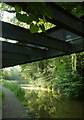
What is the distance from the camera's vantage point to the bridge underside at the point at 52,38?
1623 millimetres

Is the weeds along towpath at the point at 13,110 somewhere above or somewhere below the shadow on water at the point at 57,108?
above

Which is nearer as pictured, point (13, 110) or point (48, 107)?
point (13, 110)

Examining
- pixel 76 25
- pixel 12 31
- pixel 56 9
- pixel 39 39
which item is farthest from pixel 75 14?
pixel 12 31

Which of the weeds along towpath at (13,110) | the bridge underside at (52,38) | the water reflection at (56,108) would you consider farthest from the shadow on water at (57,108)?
the bridge underside at (52,38)

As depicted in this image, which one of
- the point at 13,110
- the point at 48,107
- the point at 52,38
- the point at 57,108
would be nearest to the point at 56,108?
the point at 57,108

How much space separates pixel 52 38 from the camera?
238cm

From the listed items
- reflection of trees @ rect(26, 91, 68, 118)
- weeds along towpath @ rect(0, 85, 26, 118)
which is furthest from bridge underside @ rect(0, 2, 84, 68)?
reflection of trees @ rect(26, 91, 68, 118)

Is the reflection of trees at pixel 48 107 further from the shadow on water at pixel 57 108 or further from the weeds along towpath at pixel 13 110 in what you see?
the weeds along towpath at pixel 13 110

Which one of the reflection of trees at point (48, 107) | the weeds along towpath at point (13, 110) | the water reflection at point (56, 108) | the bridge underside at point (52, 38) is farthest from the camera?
the reflection of trees at point (48, 107)

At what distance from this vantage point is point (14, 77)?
126ft

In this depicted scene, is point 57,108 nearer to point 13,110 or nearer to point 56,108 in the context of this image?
point 56,108

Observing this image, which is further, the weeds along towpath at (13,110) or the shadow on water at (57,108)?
the shadow on water at (57,108)

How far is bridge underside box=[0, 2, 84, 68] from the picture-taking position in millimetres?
1623

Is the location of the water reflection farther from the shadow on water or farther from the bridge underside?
the bridge underside
